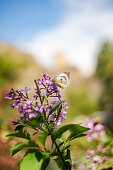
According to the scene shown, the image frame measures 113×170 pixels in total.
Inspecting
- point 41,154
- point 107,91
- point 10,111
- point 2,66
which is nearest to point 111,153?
point 41,154

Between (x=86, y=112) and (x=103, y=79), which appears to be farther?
(x=86, y=112)

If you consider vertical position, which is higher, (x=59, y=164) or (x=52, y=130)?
(x=52, y=130)

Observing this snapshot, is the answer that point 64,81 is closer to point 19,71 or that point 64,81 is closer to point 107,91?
point 107,91

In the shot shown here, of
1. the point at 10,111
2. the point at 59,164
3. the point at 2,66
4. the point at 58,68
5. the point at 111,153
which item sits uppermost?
the point at 58,68

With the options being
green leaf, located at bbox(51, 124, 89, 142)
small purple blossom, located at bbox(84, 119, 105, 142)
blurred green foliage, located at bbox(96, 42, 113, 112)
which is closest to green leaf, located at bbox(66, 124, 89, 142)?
green leaf, located at bbox(51, 124, 89, 142)

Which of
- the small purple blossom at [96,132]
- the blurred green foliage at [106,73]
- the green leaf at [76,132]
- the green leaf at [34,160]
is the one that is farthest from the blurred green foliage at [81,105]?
the green leaf at [34,160]

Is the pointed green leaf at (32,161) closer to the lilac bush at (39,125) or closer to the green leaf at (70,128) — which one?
the lilac bush at (39,125)

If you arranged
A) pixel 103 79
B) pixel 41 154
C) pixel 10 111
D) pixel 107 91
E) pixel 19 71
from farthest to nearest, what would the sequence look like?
1. pixel 19 71
2. pixel 103 79
3. pixel 107 91
4. pixel 10 111
5. pixel 41 154
